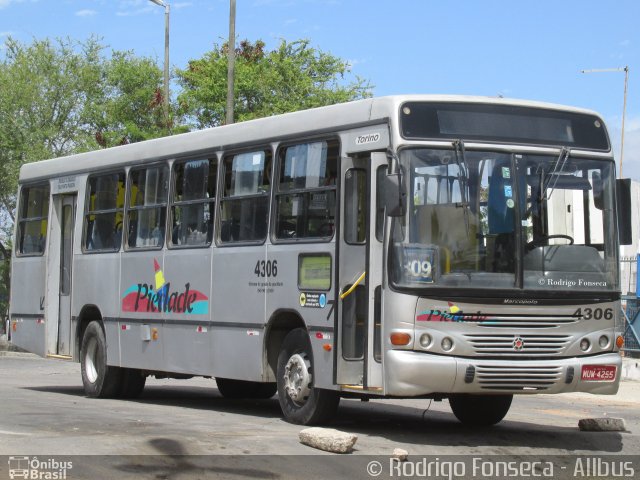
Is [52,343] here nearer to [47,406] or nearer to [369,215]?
[47,406]

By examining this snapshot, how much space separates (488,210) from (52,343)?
8893 millimetres

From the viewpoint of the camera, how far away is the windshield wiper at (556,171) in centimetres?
1197

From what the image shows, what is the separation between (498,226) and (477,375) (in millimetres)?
1424

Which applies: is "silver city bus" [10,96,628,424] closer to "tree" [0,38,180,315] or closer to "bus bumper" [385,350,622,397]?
"bus bumper" [385,350,622,397]

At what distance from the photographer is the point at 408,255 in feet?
38.0

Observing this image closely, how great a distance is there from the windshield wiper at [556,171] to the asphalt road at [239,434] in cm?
244

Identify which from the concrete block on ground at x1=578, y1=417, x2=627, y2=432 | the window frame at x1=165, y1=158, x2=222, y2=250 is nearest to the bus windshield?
the concrete block on ground at x1=578, y1=417, x2=627, y2=432

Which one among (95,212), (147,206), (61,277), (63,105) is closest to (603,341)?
(147,206)

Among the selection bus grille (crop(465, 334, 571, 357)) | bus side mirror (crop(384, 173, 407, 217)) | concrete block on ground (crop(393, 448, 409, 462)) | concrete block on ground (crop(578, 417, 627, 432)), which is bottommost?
concrete block on ground (crop(393, 448, 409, 462))

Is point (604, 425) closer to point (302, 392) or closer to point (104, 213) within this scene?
point (302, 392)

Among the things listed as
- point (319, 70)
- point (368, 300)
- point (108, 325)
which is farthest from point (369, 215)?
point (319, 70)

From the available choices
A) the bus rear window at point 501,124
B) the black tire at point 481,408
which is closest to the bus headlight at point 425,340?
the bus rear window at point 501,124

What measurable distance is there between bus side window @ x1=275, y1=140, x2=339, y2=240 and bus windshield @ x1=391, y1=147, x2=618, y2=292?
125cm

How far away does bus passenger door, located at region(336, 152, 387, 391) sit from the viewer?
39.0 ft
